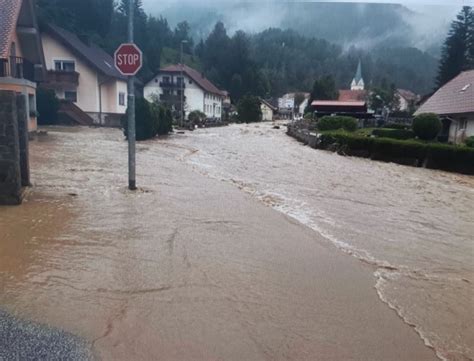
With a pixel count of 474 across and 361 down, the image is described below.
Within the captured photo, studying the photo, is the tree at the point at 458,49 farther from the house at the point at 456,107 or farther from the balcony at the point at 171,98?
the balcony at the point at 171,98

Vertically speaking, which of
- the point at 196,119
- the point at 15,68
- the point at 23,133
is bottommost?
the point at 196,119

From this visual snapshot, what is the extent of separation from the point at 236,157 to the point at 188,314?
17.1 m

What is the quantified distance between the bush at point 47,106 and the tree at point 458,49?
163 ft

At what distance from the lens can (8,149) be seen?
26.8ft

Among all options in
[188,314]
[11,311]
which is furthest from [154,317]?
[11,311]

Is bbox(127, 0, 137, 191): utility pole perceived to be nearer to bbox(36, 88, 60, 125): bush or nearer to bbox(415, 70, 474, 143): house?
bbox(415, 70, 474, 143): house

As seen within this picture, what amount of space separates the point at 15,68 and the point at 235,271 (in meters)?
21.7

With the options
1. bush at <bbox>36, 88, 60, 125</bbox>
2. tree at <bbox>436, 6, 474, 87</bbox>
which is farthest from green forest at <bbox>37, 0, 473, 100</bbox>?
bush at <bbox>36, 88, 60, 125</bbox>

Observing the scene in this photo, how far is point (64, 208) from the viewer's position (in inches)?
343

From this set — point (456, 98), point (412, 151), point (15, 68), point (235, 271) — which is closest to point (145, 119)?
point (15, 68)

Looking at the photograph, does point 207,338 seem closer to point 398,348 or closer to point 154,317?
point 154,317

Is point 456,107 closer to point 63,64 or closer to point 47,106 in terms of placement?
point 47,106

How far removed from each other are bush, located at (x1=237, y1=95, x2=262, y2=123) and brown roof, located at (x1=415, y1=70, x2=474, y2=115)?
41.1 m

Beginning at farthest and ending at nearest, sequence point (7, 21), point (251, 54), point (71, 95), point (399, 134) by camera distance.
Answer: point (251, 54) < point (71, 95) < point (399, 134) < point (7, 21)
